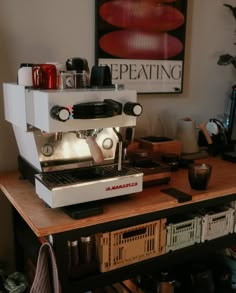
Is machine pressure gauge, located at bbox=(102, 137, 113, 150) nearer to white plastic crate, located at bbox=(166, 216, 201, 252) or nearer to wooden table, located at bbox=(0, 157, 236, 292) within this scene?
wooden table, located at bbox=(0, 157, 236, 292)

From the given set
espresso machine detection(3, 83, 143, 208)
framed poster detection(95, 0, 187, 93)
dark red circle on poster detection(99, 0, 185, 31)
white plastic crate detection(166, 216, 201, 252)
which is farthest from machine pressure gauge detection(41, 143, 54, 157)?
dark red circle on poster detection(99, 0, 185, 31)

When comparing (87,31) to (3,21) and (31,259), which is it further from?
(31,259)

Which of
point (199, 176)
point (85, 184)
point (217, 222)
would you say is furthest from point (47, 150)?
point (217, 222)

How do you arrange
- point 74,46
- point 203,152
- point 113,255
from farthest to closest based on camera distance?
1. point 203,152
2. point 74,46
3. point 113,255

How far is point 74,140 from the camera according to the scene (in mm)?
1435

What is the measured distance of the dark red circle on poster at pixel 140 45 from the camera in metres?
1.91

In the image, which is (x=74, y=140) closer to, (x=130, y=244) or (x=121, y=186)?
(x=121, y=186)

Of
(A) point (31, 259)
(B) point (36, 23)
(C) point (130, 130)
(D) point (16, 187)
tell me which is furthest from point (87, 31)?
(A) point (31, 259)

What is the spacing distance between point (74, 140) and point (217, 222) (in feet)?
2.52

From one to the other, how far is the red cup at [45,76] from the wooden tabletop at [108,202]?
1.43 feet

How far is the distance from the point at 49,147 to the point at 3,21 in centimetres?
69

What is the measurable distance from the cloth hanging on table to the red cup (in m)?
0.55

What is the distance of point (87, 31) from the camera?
6.03 feet

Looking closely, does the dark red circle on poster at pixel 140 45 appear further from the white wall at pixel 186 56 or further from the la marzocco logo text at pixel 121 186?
the la marzocco logo text at pixel 121 186
